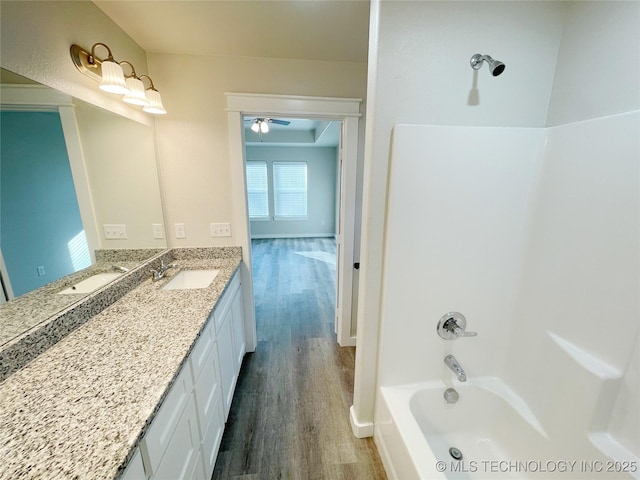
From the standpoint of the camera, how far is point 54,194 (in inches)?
43.9

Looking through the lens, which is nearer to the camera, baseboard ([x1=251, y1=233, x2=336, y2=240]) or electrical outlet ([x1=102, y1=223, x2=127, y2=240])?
electrical outlet ([x1=102, y1=223, x2=127, y2=240])

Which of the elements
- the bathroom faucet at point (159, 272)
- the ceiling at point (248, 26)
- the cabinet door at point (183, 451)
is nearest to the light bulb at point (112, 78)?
the ceiling at point (248, 26)

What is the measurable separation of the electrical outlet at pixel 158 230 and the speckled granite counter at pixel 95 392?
2.38 ft

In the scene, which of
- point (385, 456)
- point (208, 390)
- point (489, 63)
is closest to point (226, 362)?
point (208, 390)

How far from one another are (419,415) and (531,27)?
2.03 metres

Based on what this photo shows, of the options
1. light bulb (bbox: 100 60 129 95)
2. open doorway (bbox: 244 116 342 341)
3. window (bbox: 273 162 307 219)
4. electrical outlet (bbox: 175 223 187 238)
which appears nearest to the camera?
light bulb (bbox: 100 60 129 95)

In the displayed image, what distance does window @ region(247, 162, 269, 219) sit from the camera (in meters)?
6.47

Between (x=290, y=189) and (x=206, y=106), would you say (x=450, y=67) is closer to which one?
(x=206, y=106)

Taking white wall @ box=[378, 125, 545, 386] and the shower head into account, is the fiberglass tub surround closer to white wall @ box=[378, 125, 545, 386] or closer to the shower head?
white wall @ box=[378, 125, 545, 386]

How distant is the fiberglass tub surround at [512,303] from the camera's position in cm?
97

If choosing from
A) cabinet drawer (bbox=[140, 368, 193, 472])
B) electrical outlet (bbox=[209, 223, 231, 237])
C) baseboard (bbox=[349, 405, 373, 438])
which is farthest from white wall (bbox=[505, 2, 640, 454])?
electrical outlet (bbox=[209, 223, 231, 237])

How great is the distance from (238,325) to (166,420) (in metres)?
1.20

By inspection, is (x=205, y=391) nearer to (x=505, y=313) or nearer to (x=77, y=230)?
(x=77, y=230)

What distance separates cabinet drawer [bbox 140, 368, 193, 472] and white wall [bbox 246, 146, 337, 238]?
5.93m
